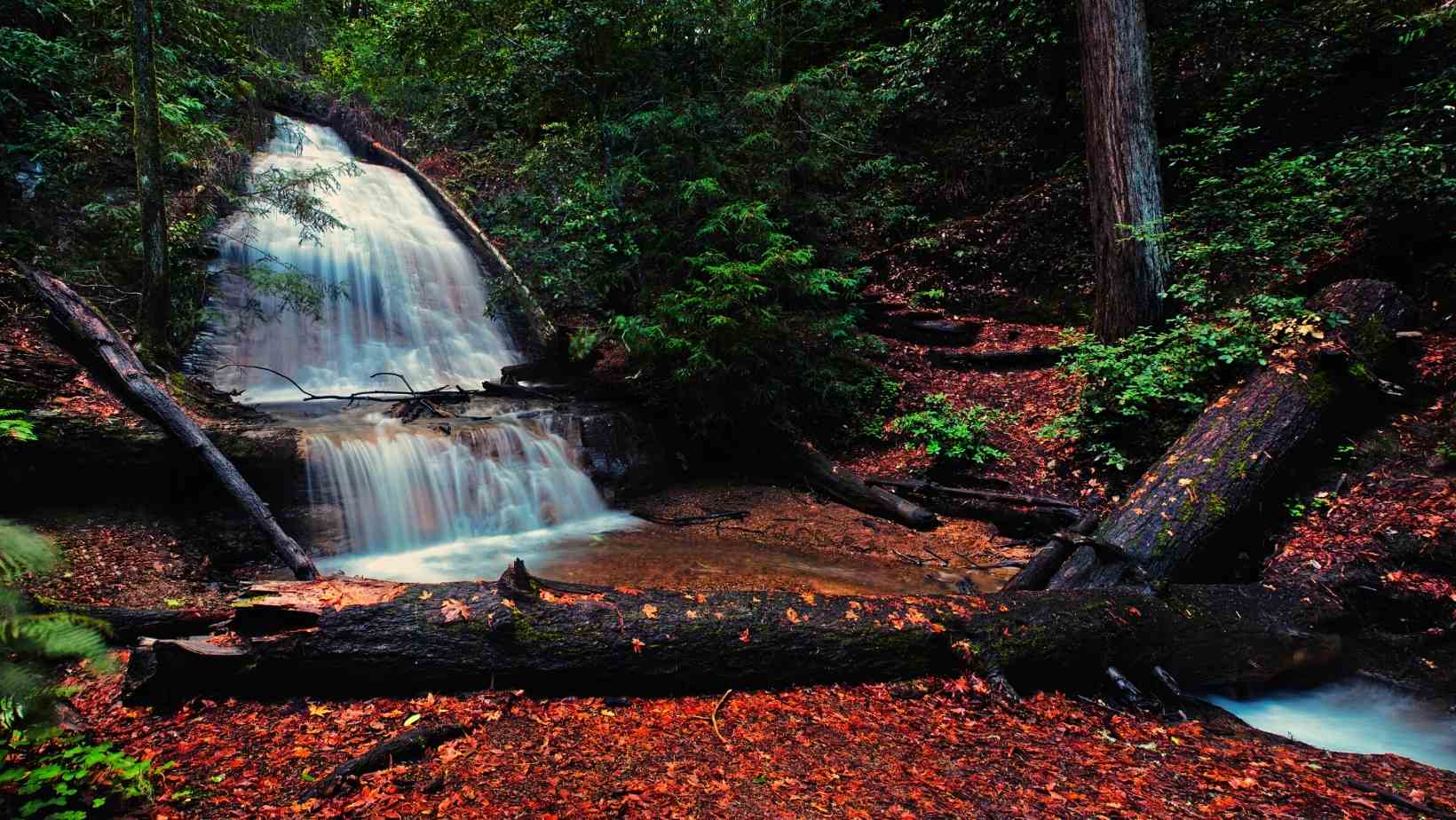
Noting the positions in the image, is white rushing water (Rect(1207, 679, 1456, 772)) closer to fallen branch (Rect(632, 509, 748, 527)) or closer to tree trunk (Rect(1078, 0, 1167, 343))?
tree trunk (Rect(1078, 0, 1167, 343))

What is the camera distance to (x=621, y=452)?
927 cm

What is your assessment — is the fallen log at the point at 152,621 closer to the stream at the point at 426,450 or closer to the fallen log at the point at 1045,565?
the stream at the point at 426,450

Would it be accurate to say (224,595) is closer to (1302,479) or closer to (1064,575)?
(1064,575)

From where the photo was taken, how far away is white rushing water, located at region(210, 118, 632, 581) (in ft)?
22.7

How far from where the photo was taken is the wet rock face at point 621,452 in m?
8.98

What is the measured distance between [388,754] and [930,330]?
9980mm

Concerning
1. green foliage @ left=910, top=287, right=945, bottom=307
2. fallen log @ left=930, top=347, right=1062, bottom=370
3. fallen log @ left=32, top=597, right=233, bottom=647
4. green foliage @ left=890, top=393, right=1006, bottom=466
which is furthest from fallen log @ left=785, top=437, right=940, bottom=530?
fallen log @ left=32, top=597, right=233, bottom=647

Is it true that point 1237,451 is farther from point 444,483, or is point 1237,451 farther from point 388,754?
point 444,483

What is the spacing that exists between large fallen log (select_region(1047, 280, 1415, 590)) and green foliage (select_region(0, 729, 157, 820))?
543 centimetres

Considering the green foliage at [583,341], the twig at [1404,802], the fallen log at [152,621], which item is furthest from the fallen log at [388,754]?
the green foliage at [583,341]

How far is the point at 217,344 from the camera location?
9883 mm

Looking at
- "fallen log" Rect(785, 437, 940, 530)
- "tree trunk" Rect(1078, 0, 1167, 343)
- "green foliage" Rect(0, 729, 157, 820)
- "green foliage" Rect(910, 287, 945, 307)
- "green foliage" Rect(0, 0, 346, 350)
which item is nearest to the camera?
"green foliage" Rect(0, 729, 157, 820)

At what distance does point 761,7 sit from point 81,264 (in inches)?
406

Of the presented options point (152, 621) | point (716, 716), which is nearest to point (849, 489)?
point (716, 716)
